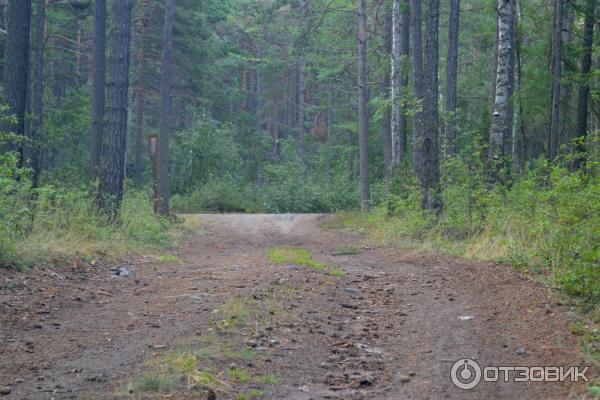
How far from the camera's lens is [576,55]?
20984mm

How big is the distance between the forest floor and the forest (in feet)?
2.37

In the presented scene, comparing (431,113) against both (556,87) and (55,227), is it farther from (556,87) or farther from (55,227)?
(55,227)

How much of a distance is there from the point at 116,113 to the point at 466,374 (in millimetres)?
12013

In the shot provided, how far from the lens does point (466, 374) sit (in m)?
5.41

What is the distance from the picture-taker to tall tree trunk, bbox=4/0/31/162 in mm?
14336

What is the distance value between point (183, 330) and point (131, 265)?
5.47 metres

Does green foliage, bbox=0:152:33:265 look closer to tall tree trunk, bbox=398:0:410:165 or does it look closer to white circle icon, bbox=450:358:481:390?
white circle icon, bbox=450:358:481:390

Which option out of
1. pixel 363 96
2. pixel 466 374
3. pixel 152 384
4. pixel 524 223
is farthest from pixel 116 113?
pixel 363 96

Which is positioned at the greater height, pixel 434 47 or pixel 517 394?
pixel 434 47

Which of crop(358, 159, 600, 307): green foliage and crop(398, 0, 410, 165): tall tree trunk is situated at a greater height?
crop(398, 0, 410, 165): tall tree trunk

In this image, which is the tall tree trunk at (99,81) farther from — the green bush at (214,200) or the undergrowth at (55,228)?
the green bush at (214,200)

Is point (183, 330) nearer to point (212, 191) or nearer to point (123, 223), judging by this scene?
point (123, 223)

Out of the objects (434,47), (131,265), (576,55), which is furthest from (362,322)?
(576,55)

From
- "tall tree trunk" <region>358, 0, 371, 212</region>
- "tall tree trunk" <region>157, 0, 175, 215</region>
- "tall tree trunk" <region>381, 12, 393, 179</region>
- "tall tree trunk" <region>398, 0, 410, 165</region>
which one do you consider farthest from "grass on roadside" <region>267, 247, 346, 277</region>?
"tall tree trunk" <region>381, 12, 393, 179</region>
